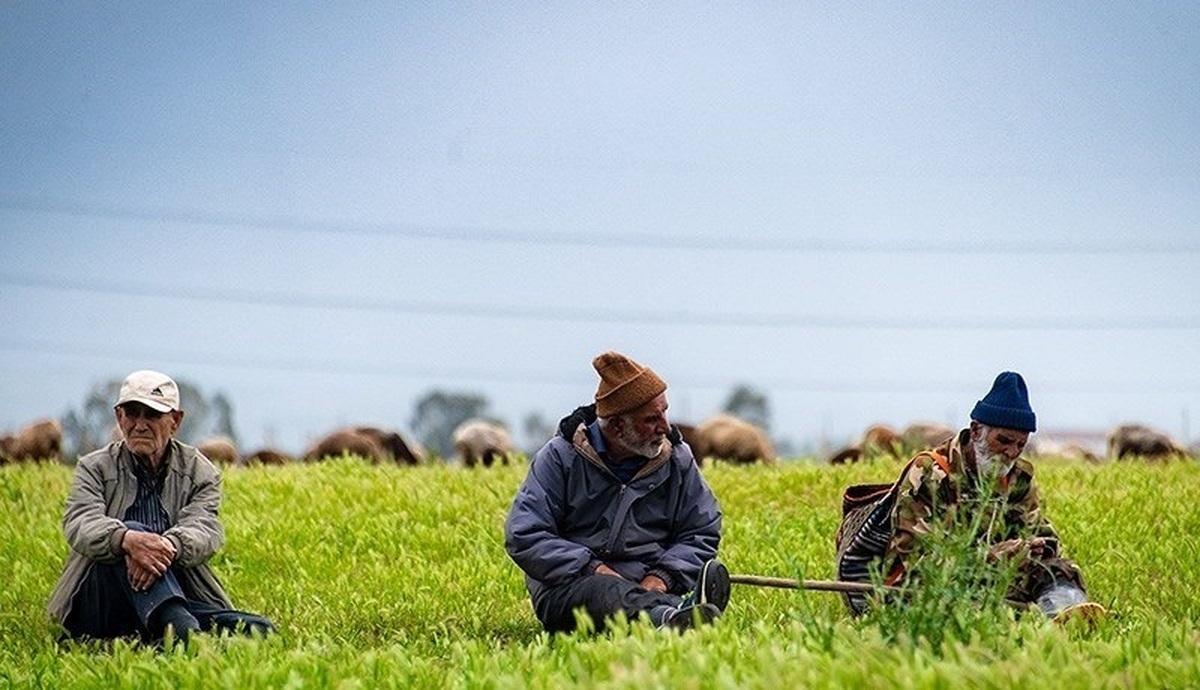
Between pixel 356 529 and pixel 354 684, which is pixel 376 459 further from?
pixel 354 684

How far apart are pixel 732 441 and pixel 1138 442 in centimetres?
649

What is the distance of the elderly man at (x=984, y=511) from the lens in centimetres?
941

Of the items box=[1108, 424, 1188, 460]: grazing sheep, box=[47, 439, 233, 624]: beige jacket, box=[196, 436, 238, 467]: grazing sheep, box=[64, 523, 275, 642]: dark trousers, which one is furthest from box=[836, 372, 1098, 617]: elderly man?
box=[196, 436, 238, 467]: grazing sheep

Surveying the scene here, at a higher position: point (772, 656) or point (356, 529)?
point (772, 656)

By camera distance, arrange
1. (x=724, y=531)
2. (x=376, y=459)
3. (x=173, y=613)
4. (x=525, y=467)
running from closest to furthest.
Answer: (x=173, y=613), (x=724, y=531), (x=525, y=467), (x=376, y=459)

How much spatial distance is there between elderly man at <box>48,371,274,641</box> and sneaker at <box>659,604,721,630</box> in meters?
2.24

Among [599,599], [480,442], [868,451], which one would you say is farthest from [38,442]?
[599,599]

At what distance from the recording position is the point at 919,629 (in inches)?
274

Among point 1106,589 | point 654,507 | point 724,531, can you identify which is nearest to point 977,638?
point 654,507

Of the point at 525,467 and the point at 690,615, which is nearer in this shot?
the point at 690,615

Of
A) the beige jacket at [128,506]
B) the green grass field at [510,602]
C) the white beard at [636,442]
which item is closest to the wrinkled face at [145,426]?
the beige jacket at [128,506]

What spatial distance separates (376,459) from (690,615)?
1965 centimetres

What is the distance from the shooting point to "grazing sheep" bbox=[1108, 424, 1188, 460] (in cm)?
2853

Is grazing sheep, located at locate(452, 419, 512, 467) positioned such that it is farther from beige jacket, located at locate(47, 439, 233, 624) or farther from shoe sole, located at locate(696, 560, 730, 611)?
shoe sole, located at locate(696, 560, 730, 611)
